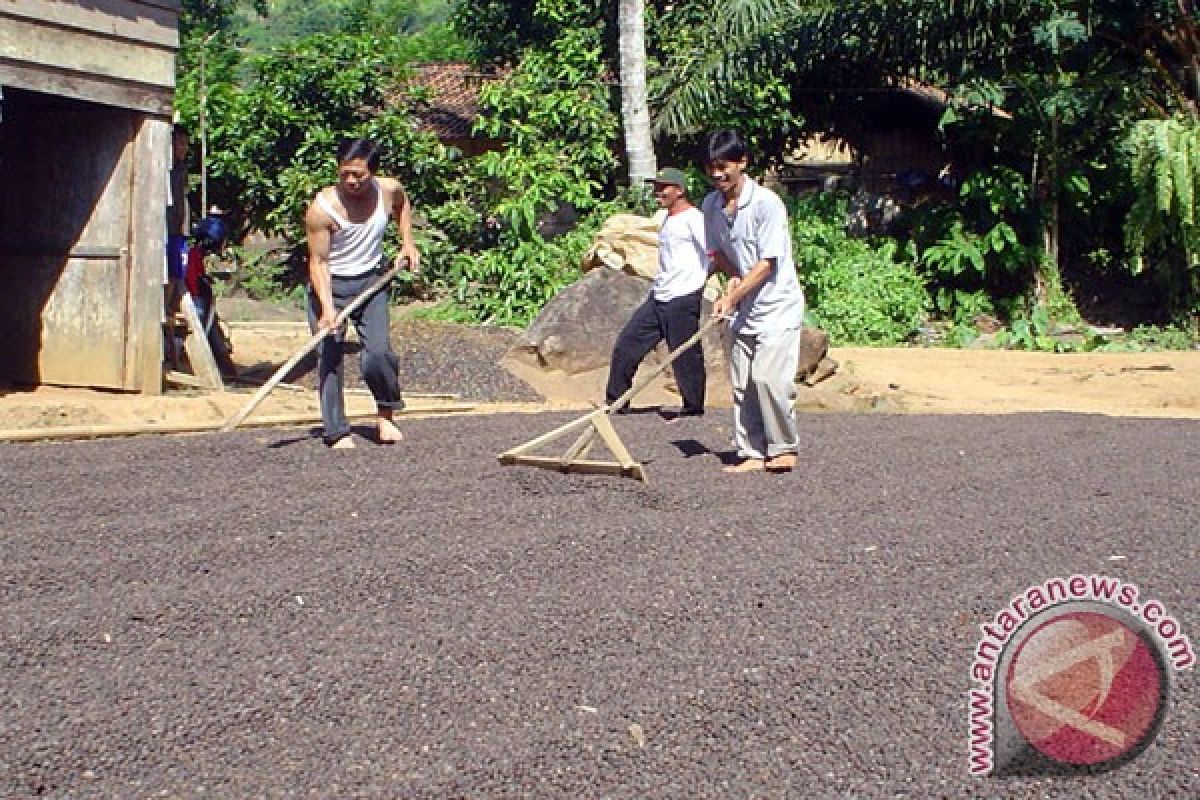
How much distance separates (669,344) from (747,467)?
99.6 inches

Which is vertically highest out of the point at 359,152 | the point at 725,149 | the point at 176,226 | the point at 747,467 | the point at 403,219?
the point at 176,226

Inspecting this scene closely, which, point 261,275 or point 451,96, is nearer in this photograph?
point 261,275

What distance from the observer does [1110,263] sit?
1778 centimetres

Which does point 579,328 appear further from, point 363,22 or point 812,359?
point 363,22

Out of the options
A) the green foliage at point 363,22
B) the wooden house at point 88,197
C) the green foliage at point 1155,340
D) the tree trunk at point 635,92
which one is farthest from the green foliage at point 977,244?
the green foliage at point 363,22

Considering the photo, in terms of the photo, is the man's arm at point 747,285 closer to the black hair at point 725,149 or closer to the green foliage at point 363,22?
the black hair at point 725,149

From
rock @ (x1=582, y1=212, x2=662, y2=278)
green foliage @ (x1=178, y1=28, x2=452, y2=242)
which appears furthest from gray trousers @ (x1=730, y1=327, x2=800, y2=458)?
green foliage @ (x1=178, y1=28, x2=452, y2=242)

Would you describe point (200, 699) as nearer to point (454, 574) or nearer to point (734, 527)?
point (454, 574)

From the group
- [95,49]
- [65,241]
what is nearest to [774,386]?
[95,49]

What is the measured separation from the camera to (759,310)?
6.97 m

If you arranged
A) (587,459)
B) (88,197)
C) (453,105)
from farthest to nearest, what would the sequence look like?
(453,105) → (88,197) → (587,459)

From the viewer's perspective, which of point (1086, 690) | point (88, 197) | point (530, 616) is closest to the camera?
point (1086, 690)

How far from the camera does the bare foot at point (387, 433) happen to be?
25.0 feet

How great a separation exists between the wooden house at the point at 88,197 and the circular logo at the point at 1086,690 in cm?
714
